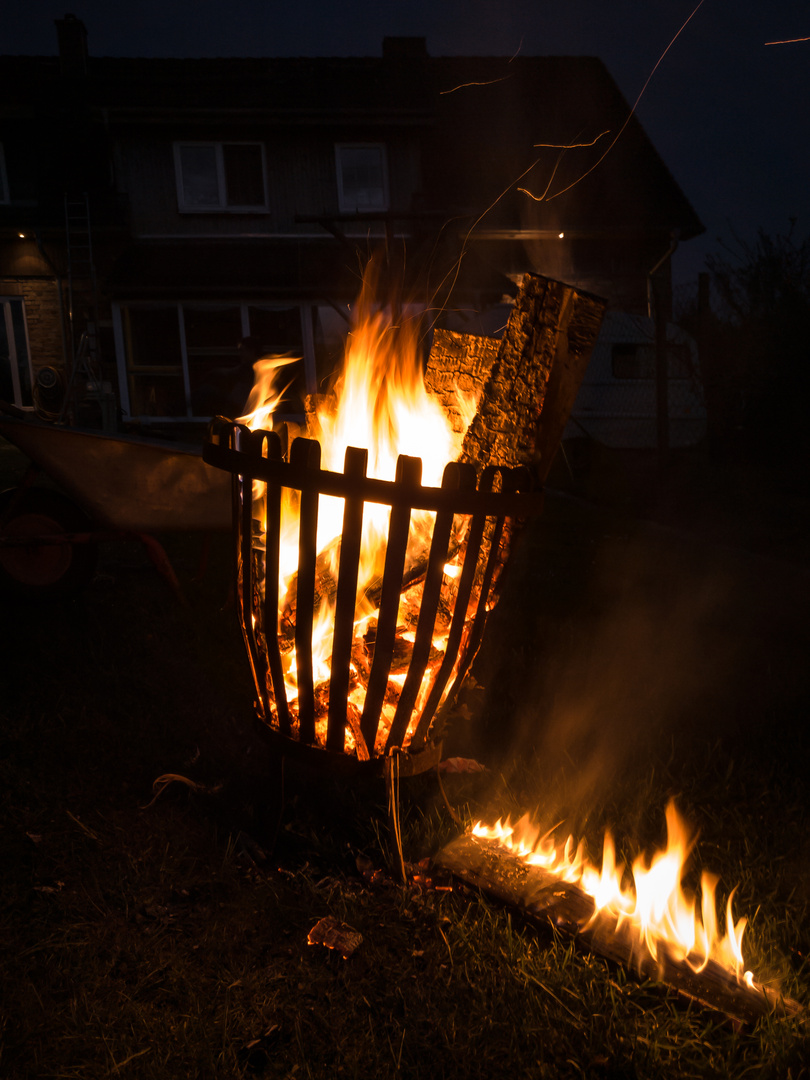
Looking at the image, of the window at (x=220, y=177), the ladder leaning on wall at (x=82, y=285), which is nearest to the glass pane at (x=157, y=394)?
the ladder leaning on wall at (x=82, y=285)

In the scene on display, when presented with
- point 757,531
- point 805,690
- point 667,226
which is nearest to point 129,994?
point 805,690

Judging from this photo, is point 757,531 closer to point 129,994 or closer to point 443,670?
point 443,670

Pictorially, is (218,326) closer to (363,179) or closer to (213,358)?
(213,358)

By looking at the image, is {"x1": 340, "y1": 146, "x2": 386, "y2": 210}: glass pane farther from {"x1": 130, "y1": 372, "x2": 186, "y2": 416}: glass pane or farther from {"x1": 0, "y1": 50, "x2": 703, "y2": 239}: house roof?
{"x1": 130, "y1": 372, "x2": 186, "y2": 416}: glass pane

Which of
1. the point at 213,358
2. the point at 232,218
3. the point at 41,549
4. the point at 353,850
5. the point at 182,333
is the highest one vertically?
the point at 232,218

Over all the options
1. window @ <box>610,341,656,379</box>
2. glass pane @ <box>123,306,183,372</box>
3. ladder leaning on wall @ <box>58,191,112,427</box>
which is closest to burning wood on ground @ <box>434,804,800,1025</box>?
window @ <box>610,341,656,379</box>

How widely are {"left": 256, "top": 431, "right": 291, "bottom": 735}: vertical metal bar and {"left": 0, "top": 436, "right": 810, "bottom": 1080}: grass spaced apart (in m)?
0.47

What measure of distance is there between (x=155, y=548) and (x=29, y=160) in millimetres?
13885

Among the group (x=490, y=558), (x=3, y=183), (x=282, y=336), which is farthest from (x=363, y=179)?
(x=490, y=558)

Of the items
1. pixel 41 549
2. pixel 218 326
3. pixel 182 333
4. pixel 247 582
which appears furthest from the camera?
pixel 218 326

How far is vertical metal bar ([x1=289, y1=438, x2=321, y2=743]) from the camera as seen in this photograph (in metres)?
1.57

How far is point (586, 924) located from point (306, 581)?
1.04 metres

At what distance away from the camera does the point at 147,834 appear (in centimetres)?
204

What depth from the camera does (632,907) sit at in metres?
1.68
